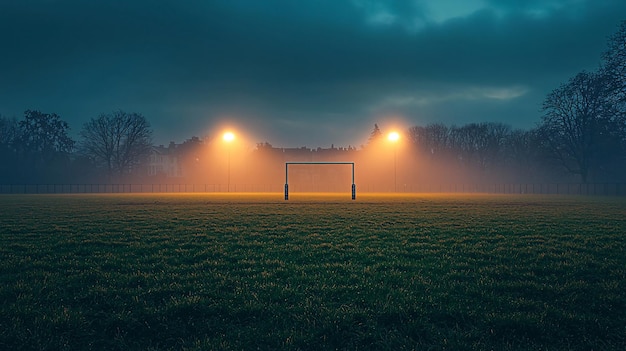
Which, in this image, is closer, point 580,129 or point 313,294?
point 313,294

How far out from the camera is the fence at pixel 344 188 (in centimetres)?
6262

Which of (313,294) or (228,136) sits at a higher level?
(228,136)

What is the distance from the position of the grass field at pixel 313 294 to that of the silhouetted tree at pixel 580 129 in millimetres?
51202

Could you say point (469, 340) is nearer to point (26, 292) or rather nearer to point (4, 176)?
point (26, 292)

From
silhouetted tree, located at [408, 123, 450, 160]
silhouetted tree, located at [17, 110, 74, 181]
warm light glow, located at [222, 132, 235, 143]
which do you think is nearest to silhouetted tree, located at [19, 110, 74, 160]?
silhouetted tree, located at [17, 110, 74, 181]

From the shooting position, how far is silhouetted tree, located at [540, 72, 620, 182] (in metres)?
52.3

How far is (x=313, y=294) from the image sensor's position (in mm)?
6301

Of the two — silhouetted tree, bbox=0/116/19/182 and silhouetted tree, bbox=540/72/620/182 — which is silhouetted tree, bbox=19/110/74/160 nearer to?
silhouetted tree, bbox=0/116/19/182

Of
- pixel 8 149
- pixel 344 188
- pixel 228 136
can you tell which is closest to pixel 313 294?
pixel 228 136

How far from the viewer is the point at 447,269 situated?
26.2ft

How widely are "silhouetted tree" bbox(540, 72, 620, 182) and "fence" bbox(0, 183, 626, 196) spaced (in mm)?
4813

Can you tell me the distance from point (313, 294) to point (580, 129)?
2473 inches

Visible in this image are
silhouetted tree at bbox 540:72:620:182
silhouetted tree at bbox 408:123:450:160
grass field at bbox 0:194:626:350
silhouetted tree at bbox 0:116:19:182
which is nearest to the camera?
grass field at bbox 0:194:626:350

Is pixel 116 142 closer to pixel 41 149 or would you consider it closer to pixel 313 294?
pixel 41 149
